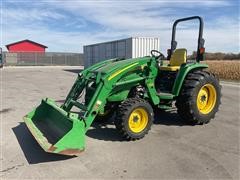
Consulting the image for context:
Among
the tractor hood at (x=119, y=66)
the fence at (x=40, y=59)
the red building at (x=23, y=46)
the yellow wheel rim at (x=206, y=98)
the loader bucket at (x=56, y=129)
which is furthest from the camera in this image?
the red building at (x=23, y=46)

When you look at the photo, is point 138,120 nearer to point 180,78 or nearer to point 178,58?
point 180,78

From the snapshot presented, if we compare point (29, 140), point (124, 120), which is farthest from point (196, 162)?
point (29, 140)

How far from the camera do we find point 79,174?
13.7ft

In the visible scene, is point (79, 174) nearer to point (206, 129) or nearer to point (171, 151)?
point (171, 151)

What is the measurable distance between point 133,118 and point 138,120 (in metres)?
0.14

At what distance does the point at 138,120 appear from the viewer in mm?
5594

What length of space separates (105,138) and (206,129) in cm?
215

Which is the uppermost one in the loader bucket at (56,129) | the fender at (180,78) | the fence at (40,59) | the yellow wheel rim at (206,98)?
the fence at (40,59)

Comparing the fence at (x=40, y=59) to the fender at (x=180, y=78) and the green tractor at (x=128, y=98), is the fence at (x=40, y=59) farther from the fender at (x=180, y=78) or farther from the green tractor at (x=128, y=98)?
the fender at (x=180, y=78)

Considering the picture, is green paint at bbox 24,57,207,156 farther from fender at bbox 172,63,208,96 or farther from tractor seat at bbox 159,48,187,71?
tractor seat at bbox 159,48,187,71

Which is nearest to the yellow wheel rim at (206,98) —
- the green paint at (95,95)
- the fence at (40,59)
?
the green paint at (95,95)

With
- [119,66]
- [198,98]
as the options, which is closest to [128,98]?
[119,66]

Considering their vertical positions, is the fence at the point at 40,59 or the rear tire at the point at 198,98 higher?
the fence at the point at 40,59

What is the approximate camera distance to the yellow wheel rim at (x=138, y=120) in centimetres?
547
